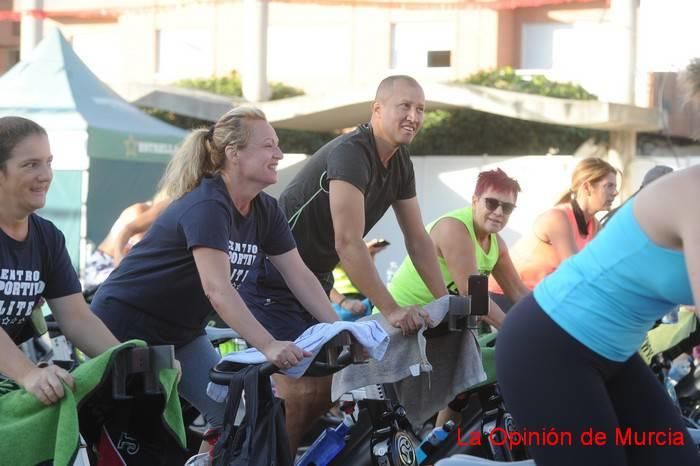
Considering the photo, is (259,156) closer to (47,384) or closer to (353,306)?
(47,384)

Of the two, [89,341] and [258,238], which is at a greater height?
[258,238]

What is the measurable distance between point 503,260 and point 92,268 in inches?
163

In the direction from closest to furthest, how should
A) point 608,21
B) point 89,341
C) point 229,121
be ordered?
point 89,341
point 229,121
point 608,21

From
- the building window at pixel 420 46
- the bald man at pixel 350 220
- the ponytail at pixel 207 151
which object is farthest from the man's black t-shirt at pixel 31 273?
the building window at pixel 420 46

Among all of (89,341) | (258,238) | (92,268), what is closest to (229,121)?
(258,238)

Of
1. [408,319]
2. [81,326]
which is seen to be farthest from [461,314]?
[81,326]

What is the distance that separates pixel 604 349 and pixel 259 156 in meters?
2.07

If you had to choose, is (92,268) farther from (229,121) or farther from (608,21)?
(608,21)

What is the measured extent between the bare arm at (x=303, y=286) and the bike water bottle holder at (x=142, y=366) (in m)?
1.04

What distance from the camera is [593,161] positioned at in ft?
25.6

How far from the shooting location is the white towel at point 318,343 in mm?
4426

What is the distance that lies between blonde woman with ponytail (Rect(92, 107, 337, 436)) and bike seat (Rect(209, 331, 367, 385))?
33 centimetres

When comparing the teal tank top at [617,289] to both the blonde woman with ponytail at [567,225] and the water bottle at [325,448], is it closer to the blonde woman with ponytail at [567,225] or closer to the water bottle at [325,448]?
the water bottle at [325,448]

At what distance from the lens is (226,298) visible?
448cm
